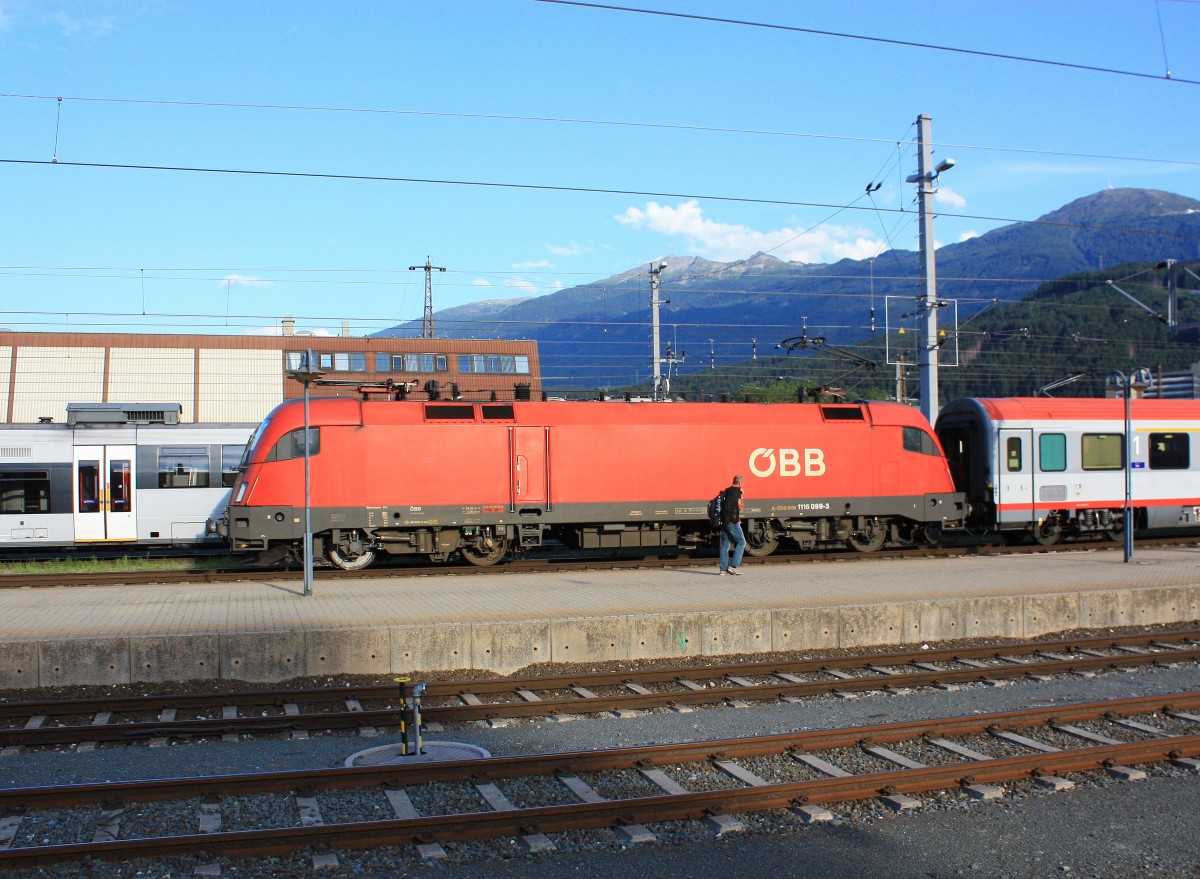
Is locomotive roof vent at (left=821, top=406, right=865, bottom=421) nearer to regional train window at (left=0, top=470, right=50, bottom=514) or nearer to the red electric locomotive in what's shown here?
the red electric locomotive

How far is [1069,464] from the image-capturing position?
22.1 metres

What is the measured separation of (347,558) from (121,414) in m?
8.64

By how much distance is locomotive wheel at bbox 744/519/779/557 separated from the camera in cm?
2027

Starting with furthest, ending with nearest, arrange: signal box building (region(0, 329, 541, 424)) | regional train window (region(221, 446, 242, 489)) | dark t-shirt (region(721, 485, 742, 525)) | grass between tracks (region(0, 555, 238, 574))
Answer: signal box building (region(0, 329, 541, 424)), regional train window (region(221, 446, 242, 489)), grass between tracks (region(0, 555, 238, 574)), dark t-shirt (region(721, 485, 742, 525))

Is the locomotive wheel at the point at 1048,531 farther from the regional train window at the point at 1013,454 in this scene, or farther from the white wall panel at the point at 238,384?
the white wall panel at the point at 238,384

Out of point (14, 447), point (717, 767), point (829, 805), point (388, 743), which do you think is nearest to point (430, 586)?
point (388, 743)

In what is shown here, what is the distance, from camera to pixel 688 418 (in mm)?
19984

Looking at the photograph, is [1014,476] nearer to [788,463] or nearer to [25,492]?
[788,463]

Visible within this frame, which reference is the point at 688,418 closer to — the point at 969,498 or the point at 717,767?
the point at 969,498

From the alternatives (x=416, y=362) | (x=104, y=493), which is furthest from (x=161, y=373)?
(x=104, y=493)

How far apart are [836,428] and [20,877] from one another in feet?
57.4

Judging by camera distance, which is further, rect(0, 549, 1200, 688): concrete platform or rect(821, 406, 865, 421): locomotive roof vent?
rect(821, 406, 865, 421): locomotive roof vent

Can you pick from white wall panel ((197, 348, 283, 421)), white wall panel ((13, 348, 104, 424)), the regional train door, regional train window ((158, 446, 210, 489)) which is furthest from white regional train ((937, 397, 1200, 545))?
white wall panel ((13, 348, 104, 424))

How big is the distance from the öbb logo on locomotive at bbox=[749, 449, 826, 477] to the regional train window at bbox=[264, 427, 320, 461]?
8.71m
